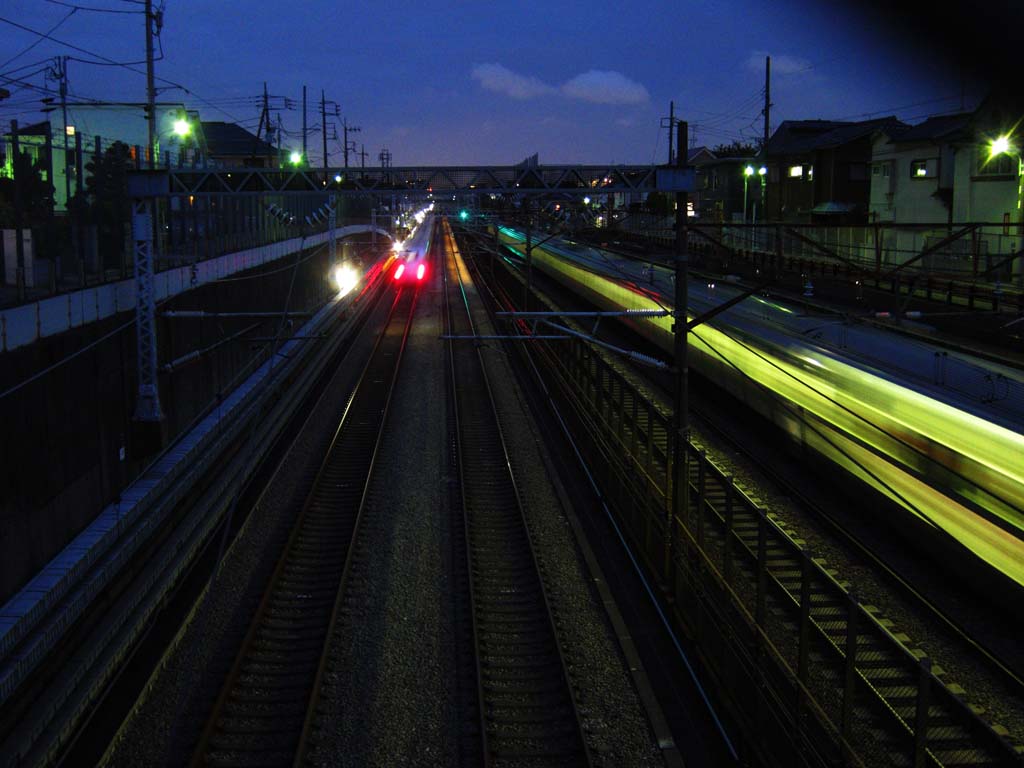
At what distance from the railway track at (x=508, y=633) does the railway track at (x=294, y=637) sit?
4.68ft

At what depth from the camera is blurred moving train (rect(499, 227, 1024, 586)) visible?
828cm

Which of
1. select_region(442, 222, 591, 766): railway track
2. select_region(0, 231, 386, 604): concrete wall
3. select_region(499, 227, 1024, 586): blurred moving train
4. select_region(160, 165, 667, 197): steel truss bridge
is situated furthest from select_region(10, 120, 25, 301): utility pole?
select_region(499, 227, 1024, 586): blurred moving train

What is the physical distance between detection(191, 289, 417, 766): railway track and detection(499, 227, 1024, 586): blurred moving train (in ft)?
19.6

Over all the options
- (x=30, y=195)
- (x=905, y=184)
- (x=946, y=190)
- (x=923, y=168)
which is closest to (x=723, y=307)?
(x=30, y=195)

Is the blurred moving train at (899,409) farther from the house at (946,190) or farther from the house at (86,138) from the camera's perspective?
the house at (86,138)

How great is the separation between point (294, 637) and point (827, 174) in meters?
39.2

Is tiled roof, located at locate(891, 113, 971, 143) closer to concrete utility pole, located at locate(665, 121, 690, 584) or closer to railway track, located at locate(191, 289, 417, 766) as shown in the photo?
concrete utility pole, located at locate(665, 121, 690, 584)

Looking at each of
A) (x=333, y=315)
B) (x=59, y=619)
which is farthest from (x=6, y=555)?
(x=333, y=315)

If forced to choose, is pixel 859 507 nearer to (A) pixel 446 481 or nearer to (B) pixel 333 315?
(A) pixel 446 481

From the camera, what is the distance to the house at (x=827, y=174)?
132 ft

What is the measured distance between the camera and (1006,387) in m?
9.79

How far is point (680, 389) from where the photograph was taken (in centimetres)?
961

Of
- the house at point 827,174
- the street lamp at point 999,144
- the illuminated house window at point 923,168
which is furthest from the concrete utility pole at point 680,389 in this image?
the house at point 827,174

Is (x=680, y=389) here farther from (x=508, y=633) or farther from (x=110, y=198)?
(x=110, y=198)
